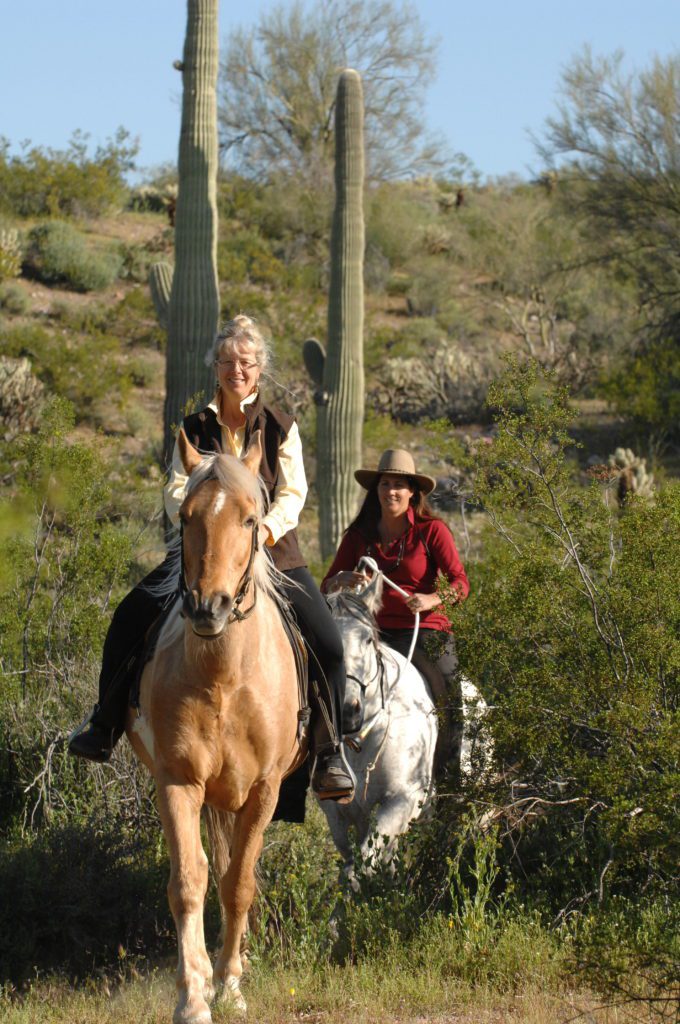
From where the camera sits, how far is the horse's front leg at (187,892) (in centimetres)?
459

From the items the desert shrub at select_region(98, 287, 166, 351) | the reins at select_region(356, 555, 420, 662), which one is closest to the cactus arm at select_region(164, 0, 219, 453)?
the reins at select_region(356, 555, 420, 662)

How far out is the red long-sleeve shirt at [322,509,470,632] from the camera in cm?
730

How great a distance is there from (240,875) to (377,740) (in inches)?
57.0

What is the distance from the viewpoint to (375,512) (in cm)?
773

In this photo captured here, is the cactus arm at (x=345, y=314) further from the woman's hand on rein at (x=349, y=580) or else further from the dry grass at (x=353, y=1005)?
the dry grass at (x=353, y=1005)

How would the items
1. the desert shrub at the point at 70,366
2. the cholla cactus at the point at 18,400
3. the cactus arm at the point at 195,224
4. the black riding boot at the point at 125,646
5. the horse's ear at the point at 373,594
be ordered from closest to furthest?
1. the black riding boot at the point at 125,646
2. the horse's ear at the point at 373,594
3. the cactus arm at the point at 195,224
4. the cholla cactus at the point at 18,400
5. the desert shrub at the point at 70,366

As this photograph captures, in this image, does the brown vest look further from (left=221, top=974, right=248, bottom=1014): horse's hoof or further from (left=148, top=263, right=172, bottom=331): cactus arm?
(left=148, top=263, right=172, bottom=331): cactus arm

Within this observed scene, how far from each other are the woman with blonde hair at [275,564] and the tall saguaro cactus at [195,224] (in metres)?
8.04

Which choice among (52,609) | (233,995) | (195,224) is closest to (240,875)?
(233,995)

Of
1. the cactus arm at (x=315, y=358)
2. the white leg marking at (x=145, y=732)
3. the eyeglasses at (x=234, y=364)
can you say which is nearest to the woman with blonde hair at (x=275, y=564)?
the eyeglasses at (x=234, y=364)

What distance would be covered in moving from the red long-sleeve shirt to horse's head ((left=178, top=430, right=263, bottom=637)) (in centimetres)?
266

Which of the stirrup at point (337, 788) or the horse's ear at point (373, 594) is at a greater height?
the horse's ear at point (373, 594)

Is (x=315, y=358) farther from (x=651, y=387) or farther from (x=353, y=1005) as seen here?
(x=353, y=1005)

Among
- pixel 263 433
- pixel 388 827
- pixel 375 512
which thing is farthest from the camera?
pixel 375 512
